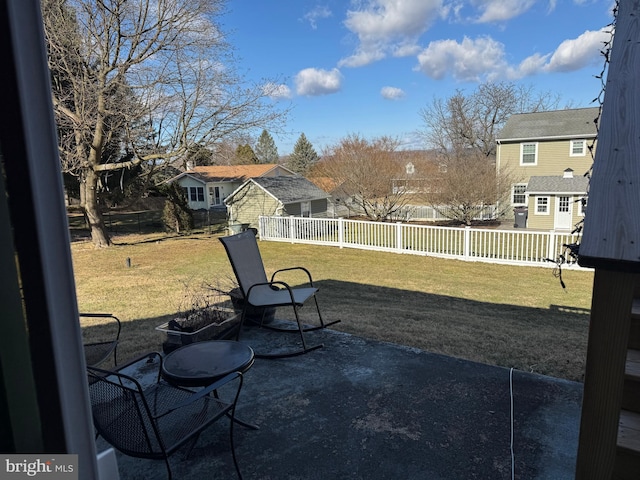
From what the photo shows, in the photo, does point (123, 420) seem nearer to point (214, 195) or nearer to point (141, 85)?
point (141, 85)

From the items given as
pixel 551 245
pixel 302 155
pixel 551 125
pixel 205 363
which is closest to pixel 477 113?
pixel 551 125

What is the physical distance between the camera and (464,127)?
1056 inches

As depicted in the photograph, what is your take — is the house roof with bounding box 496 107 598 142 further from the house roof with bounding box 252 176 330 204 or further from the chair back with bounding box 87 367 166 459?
the chair back with bounding box 87 367 166 459

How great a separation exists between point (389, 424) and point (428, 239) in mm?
9426

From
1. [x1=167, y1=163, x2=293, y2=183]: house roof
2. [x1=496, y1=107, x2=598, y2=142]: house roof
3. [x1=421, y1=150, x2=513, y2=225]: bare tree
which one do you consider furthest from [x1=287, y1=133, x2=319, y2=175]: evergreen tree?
[x1=421, y1=150, x2=513, y2=225]: bare tree

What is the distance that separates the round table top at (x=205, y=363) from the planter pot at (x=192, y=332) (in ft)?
2.59

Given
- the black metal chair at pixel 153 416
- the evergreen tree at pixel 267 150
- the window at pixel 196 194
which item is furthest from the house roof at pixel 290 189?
the evergreen tree at pixel 267 150

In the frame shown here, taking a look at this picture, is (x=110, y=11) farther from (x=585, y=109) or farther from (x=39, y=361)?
(x=585, y=109)

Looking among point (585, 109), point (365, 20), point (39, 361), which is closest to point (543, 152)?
point (585, 109)

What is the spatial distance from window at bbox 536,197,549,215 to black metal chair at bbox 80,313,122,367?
17.3m

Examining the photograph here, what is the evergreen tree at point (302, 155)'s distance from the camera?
127 feet

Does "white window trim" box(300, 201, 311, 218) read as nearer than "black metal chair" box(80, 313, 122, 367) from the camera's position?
No

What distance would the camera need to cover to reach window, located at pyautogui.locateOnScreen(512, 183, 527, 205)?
67.0 feet

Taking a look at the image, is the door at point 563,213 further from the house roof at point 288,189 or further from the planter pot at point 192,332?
the planter pot at point 192,332
